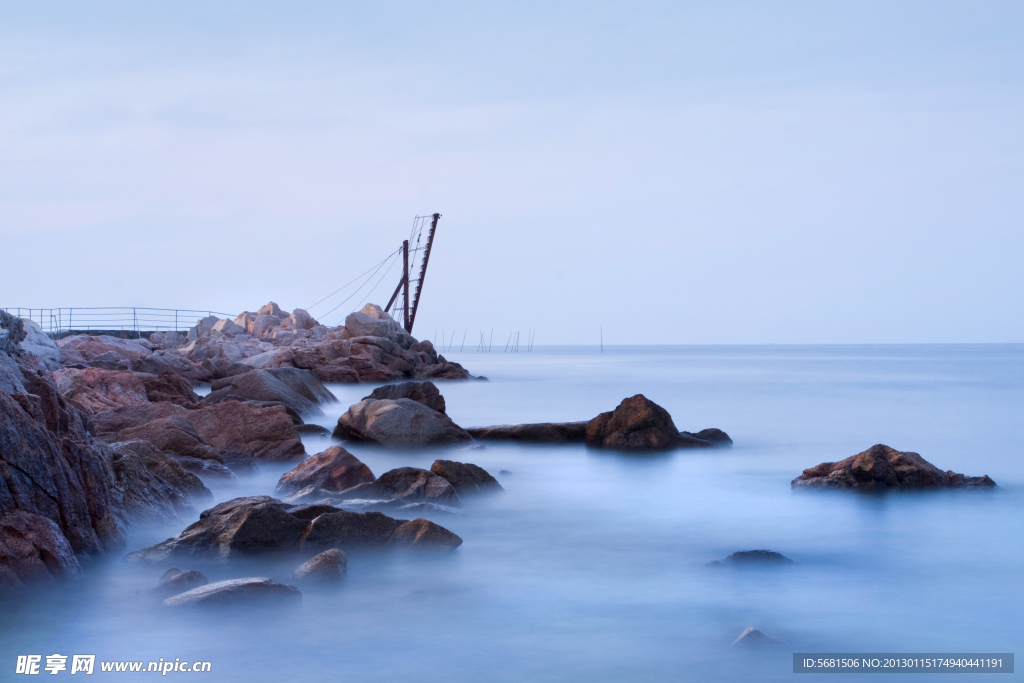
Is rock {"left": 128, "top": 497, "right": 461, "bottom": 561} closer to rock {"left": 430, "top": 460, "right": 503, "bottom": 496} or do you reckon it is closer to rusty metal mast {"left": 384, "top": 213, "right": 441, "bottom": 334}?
rock {"left": 430, "top": 460, "right": 503, "bottom": 496}

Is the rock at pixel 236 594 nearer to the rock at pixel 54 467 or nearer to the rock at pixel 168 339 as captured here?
→ the rock at pixel 54 467

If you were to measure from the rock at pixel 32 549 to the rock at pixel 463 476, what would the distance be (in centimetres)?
346

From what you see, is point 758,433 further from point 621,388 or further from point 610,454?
point 621,388

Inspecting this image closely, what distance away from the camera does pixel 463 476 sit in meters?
7.87

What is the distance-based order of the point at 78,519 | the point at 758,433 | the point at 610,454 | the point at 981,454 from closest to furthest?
the point at 78,519 → the point at 610,454 → the point at 981,454 → the point at 758,433

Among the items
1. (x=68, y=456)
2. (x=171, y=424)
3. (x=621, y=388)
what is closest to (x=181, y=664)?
(x=68, y=456)

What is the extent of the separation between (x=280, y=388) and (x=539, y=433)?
17.1 feet

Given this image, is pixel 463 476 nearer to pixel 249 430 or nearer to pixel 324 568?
pixel 324 568

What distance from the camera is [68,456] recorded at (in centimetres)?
534

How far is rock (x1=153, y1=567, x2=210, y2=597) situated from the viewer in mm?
4723

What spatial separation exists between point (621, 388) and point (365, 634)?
91.7ft

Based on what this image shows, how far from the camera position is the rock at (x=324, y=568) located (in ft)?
16.6

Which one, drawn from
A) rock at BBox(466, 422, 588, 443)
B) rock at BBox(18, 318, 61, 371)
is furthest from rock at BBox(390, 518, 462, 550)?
rock at BBox(18, 318, 61, 371)

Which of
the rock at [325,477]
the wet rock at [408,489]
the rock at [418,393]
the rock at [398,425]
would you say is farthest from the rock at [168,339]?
the wet rock at [408,489]
